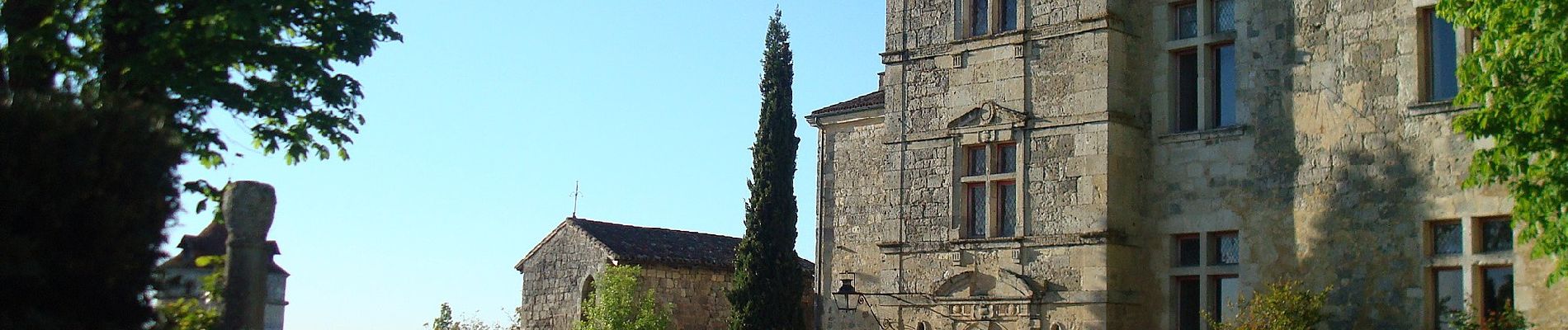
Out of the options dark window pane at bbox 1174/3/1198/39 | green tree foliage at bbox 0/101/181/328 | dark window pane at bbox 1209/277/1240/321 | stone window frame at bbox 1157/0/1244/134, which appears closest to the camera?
green tree foliage at bbox 0/101/181/328

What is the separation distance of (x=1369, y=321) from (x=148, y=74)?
11.2m

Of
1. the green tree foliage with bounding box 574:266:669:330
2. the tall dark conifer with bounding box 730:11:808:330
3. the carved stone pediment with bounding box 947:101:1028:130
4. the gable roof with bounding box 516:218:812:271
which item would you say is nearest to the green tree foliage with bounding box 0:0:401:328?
the carved stone pediment with bounding box 947:101:1028:130

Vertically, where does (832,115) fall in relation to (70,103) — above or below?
above

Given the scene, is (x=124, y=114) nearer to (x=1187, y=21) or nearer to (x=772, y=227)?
(x=1187, y=21)

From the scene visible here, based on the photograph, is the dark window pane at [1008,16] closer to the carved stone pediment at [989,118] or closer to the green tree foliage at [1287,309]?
the carved stone pediment at [989,118]

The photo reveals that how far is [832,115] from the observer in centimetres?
2523

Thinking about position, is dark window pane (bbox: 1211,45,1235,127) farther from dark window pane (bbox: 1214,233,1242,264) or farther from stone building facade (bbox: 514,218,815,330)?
stone building facade (bbox: 514,218,815,330)

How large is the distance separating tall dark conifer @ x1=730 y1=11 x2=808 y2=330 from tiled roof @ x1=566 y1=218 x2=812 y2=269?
15.4 feet

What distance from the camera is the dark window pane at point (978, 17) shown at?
1995 centimetres

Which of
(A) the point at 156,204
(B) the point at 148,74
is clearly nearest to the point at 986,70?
(B) the point at 148,74

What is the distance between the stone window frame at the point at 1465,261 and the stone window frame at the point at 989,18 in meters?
5.03

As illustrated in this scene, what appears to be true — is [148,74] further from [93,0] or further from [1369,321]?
[1369,321]

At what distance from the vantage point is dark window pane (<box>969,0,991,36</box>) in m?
20.0

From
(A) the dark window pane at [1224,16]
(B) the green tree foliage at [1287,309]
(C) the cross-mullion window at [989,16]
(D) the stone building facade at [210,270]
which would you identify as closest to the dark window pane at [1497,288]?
(B) the green tree foliage at [1287,309]
